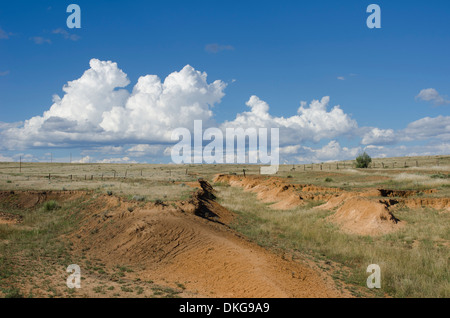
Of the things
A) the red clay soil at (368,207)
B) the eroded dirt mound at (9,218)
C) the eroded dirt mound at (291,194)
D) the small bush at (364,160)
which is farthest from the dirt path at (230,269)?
the small bush at (364,160)

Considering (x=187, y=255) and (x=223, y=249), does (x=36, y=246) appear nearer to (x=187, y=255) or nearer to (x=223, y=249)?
(x=187, y=255)

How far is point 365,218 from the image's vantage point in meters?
24.0

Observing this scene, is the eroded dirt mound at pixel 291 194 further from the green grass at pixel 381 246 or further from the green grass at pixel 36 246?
the green grass at pixel 36 246

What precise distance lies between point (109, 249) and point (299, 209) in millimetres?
21911

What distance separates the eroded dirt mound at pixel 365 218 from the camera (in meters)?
22.5

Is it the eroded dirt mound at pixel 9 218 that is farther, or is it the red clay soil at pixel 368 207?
the eroded dirt mound at pixel 9 218

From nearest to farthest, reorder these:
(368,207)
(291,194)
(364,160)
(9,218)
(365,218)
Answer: (365,218) < (368,207) < (9,218) < (291,194) < (364,160)

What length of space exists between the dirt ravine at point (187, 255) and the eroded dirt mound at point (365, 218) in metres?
9.84

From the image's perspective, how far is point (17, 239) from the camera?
67.1 feet

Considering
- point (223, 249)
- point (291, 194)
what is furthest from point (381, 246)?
point (291, 194)

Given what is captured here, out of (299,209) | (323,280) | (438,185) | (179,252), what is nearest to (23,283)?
(179,252)

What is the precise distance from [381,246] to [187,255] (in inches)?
489

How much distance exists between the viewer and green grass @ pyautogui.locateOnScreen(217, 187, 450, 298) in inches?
521
